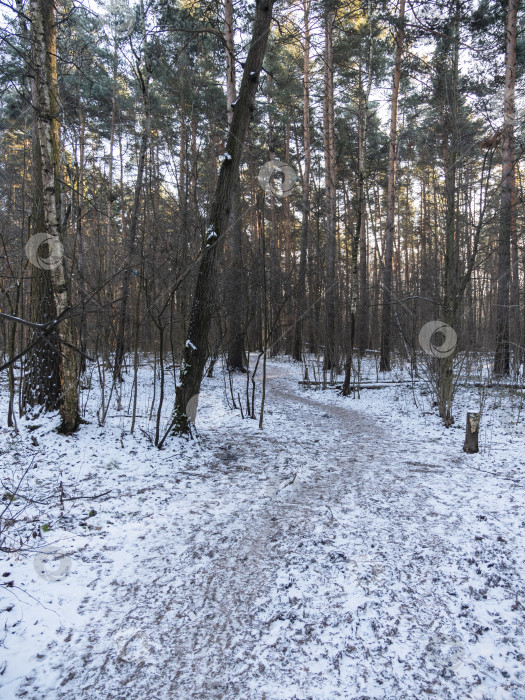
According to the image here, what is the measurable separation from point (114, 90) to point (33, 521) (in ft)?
55.2

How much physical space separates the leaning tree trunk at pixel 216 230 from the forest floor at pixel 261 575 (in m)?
0.92

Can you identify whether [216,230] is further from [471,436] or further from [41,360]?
[471,436]

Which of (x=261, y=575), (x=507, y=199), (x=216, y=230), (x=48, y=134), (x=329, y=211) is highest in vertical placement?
(x=507, y=199)

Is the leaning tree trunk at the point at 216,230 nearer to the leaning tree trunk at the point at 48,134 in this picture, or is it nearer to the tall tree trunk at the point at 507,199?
the leaning tree trunk at the point at 48,134

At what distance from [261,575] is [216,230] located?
15.0ft

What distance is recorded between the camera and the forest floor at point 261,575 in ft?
6.14

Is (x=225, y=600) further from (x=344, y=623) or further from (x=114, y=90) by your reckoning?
(x=114, y=90)

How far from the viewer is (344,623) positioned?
221 centimetres

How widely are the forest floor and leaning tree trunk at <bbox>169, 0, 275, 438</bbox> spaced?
0.92m

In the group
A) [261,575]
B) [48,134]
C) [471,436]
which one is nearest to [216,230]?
[48,134]

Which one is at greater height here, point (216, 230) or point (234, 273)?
point (234, 273)

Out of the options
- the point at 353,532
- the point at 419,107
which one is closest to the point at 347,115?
the point at 419,107

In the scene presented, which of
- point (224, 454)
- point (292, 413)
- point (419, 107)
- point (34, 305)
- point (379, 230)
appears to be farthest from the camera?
point (379, 230)

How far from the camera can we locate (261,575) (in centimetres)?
264
